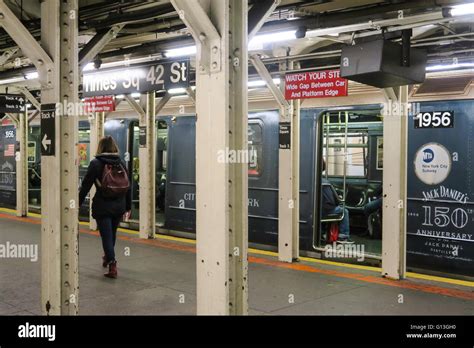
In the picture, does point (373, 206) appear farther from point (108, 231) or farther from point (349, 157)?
point (108, 231)

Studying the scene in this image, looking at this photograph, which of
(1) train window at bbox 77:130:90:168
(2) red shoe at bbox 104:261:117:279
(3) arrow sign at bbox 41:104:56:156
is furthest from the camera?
(1) train window at bbox 77:130:90:168

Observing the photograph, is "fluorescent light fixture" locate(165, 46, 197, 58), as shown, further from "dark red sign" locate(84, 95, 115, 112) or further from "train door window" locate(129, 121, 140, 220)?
"train door window" locate(129, 121, 140, 220)

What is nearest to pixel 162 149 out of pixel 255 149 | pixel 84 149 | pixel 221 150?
pixel 84 149

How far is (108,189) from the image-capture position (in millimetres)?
6301

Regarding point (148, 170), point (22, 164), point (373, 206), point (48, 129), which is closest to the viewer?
point (48, 129)

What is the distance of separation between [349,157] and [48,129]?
7.86m

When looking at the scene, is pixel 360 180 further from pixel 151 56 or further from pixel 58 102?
pixel 58 102

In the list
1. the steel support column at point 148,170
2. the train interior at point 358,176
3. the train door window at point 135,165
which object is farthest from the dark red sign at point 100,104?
the train interior at point 358,176

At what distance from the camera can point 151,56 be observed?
23.2 ft

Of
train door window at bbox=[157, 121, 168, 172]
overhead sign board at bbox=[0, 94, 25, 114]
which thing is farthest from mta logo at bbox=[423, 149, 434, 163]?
overhead sign board at bbox=[0, 94, 25, 114]

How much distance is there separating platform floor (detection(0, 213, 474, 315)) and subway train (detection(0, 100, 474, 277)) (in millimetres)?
533

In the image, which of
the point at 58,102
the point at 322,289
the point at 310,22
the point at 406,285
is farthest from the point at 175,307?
the point at 310,22

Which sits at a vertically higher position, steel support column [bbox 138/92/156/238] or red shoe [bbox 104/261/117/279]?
steel support column [bbox 138/92/156/238]

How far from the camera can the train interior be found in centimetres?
909
